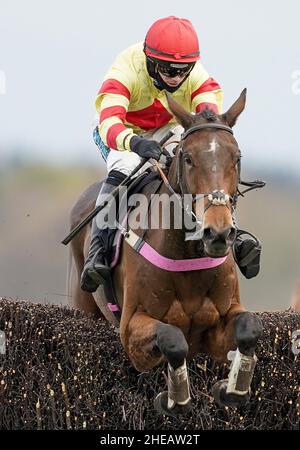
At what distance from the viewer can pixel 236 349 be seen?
6.17 m

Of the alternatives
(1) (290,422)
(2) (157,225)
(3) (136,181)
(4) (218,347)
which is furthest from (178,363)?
(1) (290,422)

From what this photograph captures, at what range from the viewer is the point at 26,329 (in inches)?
295

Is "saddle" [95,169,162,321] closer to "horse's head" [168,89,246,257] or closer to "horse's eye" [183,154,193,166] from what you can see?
"horse's head" [168,89,246,257]

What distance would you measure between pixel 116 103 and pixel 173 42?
55cm

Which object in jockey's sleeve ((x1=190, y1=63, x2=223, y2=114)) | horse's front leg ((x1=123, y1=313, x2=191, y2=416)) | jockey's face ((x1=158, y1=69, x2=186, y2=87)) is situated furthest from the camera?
jockey's sleeve ((x1=190, y1=63, x2=223, y2=114))

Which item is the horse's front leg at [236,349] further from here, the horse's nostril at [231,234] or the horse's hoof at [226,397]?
the horse's nostril at [231,234]

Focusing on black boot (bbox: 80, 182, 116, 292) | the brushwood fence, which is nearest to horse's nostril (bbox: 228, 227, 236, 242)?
black boot (bbox: 80, 182, 116, 292)

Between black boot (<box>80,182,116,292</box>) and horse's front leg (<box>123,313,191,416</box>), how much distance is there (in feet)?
1.87

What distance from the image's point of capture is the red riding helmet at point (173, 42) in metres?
6.45

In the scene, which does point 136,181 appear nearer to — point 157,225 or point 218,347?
point 157,225

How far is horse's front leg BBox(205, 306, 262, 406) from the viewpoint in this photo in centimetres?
602

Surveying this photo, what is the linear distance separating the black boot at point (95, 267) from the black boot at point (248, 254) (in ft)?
2.86

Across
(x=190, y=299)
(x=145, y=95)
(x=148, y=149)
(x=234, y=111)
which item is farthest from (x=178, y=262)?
(x=145, y=95)
